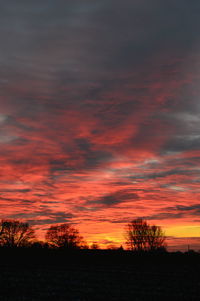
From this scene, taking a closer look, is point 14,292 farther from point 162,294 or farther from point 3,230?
point 3,230

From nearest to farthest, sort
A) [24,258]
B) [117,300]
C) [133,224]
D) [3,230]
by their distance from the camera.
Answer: [117,300]
[24,258]
[3,230]
[133,224]

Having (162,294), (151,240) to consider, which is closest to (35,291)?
(162,294)

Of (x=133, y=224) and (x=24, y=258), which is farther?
(x=133, y=224)

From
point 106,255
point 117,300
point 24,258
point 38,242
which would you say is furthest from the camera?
point 38,242

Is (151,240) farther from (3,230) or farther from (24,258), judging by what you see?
(24,258)

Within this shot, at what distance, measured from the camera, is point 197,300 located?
70.0ft

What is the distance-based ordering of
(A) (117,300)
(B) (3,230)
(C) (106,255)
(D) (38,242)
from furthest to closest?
(D) (38,242) → (B) (3,230) → (C) (106,255) → (A) (117,300)

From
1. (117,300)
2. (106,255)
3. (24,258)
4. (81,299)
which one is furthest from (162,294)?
(106,255)

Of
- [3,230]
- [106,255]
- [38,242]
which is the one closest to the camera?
[106,255]

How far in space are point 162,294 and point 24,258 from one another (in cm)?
5845

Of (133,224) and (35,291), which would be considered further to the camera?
(133,224)

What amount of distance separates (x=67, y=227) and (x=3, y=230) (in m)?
35.8

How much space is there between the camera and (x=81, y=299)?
67.6 feet

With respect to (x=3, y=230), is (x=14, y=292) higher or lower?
lower
